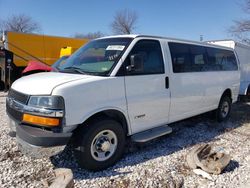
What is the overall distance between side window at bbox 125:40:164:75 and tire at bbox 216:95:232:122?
313 cm

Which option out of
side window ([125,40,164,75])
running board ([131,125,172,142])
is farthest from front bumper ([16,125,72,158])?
side window ([125,40,164,75])

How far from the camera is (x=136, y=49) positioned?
4.21m

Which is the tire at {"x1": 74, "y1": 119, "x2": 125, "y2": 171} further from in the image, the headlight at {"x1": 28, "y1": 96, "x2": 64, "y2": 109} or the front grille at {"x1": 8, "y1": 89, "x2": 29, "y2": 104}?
the front grille at {"x1": 8, "y1": 89, "x2": 29, "y2": 104}

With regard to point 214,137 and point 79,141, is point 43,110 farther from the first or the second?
point 214,137

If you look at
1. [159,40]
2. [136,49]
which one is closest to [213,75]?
[159,40]

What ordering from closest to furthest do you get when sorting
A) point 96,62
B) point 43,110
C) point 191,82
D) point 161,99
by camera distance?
1. point 43,110
2. point 96,62
3. point 161,99
4. point 191,82

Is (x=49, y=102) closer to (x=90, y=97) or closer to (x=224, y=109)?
(x=90, y=97)

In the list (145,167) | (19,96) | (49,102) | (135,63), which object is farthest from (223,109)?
(19,96)

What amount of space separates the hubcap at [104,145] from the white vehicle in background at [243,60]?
754 cm

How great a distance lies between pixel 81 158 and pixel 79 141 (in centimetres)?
26

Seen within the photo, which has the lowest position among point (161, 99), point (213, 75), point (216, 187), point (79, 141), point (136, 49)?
point (216, 187)

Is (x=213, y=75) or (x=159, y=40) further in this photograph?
(x=213, y=75)

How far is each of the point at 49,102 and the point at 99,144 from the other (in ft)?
3.46

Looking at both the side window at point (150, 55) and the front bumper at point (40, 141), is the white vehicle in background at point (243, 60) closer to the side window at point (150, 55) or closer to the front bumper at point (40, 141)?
the side window at point (150, 55)
